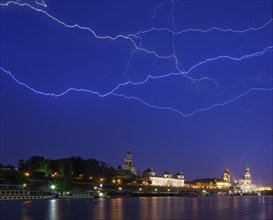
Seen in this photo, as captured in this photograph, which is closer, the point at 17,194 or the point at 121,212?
the point at 121,212

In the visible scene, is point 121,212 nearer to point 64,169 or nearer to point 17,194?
point 17,194

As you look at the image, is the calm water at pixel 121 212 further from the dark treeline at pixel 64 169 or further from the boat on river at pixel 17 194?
the dark treeline at pixel 64 169

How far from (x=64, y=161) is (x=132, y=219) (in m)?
127

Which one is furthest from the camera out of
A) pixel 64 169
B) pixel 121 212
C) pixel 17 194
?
pixel 64 169

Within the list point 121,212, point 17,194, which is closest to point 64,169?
point 17,194

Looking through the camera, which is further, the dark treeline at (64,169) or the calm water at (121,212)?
the dark treeline at (64,169)

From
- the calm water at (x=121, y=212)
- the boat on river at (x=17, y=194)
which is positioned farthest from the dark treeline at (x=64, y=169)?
the calm water at (x=121, y=212)

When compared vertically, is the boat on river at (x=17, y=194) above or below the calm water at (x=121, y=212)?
above

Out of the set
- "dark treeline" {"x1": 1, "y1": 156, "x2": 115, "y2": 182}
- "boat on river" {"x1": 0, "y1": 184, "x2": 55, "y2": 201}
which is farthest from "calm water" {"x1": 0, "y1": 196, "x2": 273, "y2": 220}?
"dark treeline" {"x1": 1, "y1": 156, "x2": 115, "y2": 182}

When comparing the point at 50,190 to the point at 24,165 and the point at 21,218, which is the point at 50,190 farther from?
the point at 21,218

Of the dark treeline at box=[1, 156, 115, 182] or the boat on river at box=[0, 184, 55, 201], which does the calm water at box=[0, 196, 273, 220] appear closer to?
the boat on river at box=[0, 184, 55, 201]

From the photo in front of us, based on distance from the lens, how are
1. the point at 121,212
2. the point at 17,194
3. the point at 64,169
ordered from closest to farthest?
the point at 121,212 → the point at 17,194 → the point at 64,169

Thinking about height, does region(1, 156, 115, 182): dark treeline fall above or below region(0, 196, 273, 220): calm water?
above

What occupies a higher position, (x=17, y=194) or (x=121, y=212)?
(x=17, y=194)
